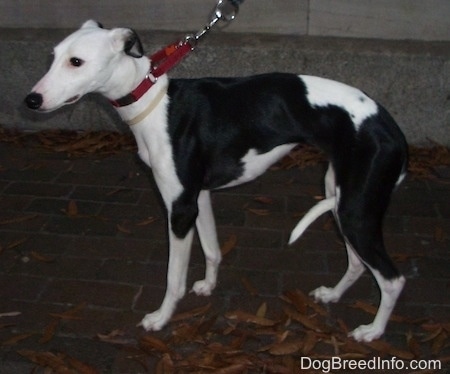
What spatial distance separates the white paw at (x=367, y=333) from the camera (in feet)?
11.8

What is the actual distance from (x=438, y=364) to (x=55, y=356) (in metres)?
2.09

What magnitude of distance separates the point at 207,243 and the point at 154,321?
0.58 m

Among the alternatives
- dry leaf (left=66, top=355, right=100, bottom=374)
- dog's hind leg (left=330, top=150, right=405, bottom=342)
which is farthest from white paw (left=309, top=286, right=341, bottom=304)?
dry leaf (left=66, top=355, right=100, bottom=374)

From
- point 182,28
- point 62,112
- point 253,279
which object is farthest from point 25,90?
point 253,279

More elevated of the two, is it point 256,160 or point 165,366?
point 256,160

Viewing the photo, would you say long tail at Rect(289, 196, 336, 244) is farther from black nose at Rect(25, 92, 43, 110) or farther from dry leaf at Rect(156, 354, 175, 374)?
black nose at Rect(25, 92, 43, 110)

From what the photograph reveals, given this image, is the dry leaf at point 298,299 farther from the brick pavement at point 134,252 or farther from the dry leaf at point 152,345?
the dry leaf at point 152,345

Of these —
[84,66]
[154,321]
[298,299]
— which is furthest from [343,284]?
[84,66]

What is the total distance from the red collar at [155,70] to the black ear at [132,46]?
0.37 feet

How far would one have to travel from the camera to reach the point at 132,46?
3217mm

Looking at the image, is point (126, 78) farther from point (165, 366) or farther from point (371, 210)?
point (165, 366)

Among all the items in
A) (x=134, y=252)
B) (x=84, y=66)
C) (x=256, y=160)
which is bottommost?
(x=134, y=252)

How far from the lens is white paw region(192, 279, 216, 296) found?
158 inches

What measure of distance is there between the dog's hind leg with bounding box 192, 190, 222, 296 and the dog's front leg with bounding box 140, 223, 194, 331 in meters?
0.24
